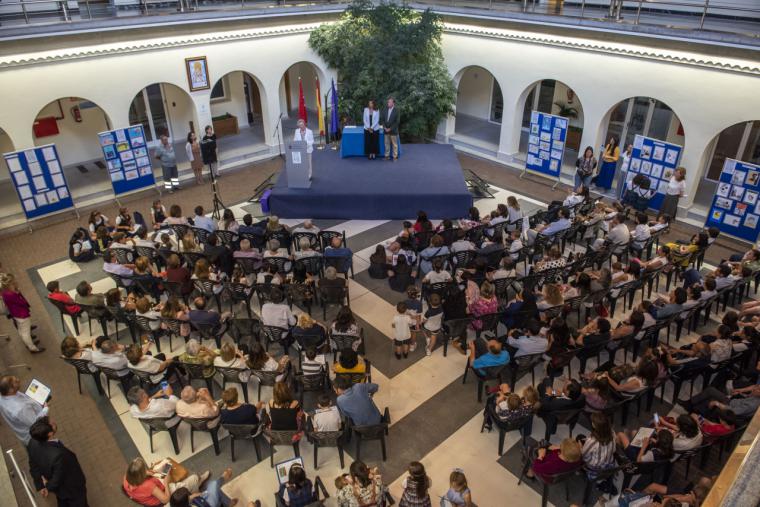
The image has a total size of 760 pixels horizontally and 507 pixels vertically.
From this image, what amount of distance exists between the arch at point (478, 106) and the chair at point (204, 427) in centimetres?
1460

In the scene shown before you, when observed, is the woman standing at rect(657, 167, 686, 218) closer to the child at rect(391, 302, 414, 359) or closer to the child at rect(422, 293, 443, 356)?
the child at rect(422, 293, 443, 356)

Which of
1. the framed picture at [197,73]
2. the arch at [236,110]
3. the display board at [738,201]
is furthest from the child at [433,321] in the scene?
the arch at [236,110]

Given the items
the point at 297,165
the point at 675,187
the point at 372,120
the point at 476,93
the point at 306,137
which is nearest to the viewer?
Result: the point at 675,187

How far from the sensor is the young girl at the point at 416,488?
5.59 metres

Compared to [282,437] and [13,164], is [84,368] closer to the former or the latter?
[282,437]

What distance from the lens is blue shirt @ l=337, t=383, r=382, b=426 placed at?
673cm

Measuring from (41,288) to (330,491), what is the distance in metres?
7.77

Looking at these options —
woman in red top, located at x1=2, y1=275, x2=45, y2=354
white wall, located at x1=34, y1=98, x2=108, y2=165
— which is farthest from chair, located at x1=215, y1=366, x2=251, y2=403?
white wall, located at x1=34, y1=98, x2=108, y2=165

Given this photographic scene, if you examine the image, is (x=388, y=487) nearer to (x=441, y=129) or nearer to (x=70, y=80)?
(x=70, y=80)

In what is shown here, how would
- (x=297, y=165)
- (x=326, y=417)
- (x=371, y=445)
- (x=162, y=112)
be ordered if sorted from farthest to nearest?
(x=162, y=112), (x=297, y=165), (x=371, y=445), (x=326, y=417)

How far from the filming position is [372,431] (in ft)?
22.1

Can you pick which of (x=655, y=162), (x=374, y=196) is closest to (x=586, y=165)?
(x=655, y=162)

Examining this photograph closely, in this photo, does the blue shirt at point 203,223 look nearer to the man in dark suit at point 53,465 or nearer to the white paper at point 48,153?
the white paper at point 48,153

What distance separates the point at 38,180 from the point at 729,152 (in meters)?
17.9
